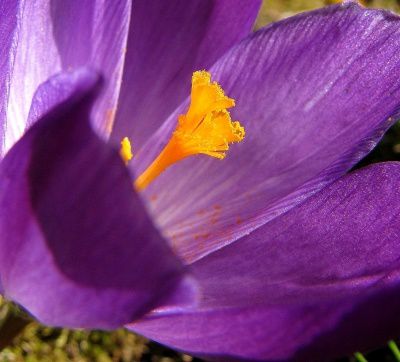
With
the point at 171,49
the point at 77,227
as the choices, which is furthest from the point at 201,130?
the point at 77,227

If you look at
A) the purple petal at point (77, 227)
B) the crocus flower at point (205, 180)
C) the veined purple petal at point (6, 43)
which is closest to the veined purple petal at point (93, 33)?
the crocus flower at point (205, 180)

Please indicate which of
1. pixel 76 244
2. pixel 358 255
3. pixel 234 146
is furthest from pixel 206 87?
pixel 76 244

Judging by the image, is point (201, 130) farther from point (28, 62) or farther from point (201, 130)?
point (28, 62)

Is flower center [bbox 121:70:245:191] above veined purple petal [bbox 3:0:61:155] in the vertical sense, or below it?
below

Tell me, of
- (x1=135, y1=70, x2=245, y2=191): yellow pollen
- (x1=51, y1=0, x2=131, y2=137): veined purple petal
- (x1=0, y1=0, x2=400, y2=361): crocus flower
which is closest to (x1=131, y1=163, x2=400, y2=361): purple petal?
(x1=0, y1=0, x2=400, y2=361): crocus flower

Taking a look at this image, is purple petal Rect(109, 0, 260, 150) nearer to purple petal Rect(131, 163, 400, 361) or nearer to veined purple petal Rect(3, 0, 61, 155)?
veined purple petal Rect(3, 0, 61, 155)

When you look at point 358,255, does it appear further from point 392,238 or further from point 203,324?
point 203,324
